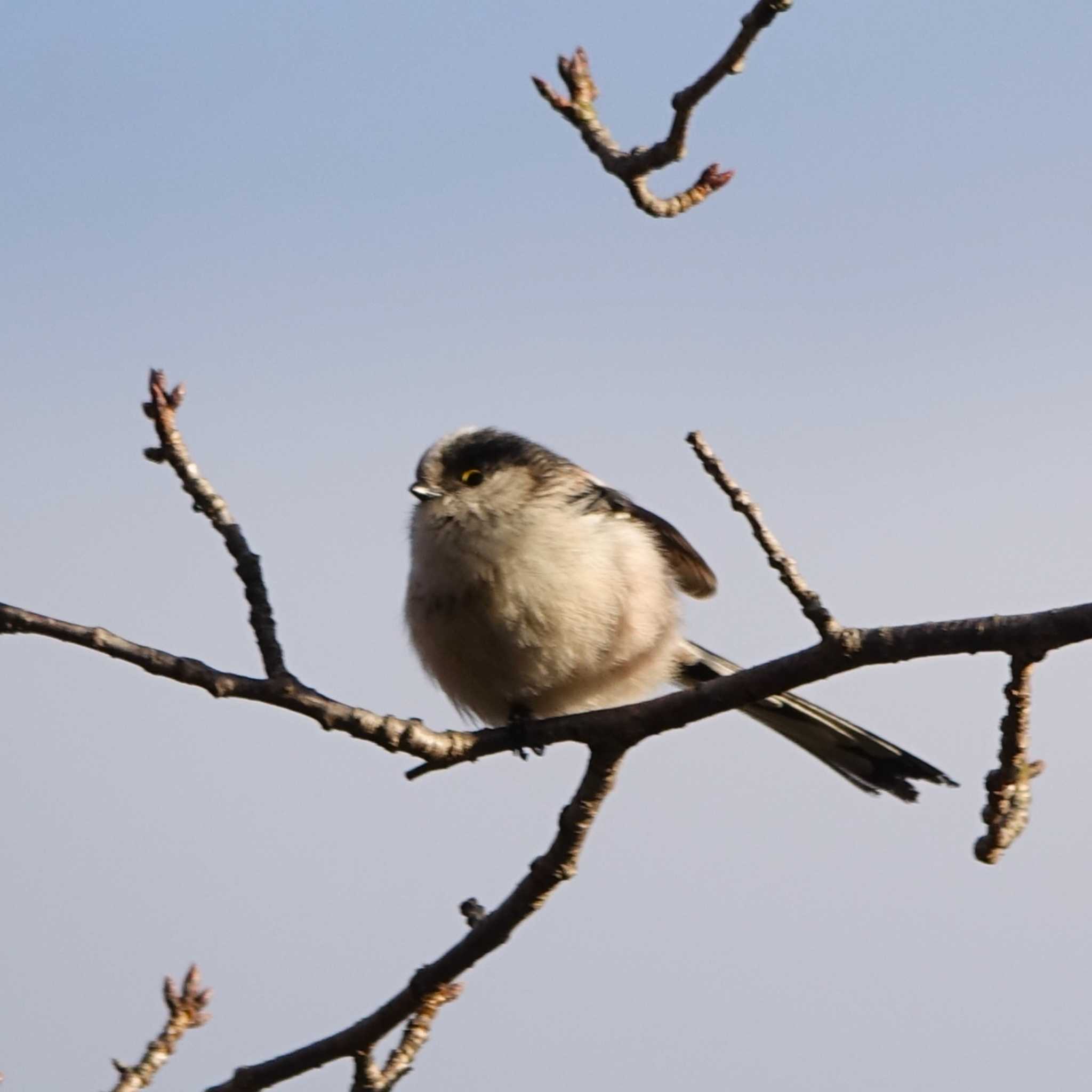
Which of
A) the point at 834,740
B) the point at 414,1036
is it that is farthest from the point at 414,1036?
the point at 834,740

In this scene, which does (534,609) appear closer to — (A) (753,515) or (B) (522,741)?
(B) (522,741)

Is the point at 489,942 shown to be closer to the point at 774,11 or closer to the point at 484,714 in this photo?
the point at 484,714

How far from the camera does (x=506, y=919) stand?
3.91 m

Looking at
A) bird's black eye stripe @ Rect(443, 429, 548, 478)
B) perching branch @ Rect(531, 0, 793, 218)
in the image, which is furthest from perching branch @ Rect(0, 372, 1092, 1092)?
bird's black eye stripe @ Rect(443, 429, 548, 478)

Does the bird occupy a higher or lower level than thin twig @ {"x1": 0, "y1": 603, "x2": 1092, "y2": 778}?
higher

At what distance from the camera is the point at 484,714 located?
522 cm

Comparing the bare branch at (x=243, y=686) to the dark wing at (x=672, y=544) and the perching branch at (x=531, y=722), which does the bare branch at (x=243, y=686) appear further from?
the dark wing at (x=672, y=544)

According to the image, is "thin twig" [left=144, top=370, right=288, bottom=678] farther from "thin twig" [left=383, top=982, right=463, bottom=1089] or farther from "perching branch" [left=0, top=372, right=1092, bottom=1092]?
"thin twig" [left=383, top=982, right=463, bottom=1089]

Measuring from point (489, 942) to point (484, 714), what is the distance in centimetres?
137

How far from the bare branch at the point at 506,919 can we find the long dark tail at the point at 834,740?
110cm

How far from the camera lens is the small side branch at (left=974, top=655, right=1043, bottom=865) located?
3336 mm

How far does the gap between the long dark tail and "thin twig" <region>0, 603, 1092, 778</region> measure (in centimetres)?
125

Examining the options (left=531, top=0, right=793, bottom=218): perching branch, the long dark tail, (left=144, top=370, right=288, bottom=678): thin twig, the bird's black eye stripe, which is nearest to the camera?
(left=531, top=0, right=793, bottom=218): perching branch

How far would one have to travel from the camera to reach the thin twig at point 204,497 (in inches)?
146
